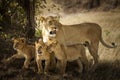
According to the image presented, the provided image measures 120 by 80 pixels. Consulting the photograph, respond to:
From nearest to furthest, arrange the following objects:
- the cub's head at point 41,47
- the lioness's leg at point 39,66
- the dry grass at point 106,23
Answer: the cub's head at point 41,47
the lioness's leg at point 39,66
the dry grass at point 106,23

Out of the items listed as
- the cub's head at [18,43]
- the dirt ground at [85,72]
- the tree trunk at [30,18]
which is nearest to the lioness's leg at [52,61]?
the dirt ground at [85,72]

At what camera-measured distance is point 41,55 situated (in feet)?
18.0

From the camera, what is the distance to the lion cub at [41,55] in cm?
541

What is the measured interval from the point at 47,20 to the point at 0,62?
115 centimetres

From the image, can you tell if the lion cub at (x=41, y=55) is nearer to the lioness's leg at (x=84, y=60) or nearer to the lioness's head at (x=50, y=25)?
the lioness's head at (x=50, y=25)

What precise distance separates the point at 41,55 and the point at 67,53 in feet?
1.46

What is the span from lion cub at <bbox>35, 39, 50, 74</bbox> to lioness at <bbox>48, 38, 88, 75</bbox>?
103 mm

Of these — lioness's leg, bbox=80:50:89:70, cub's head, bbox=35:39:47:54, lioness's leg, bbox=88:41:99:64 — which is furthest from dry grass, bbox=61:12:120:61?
cub's head, bbox=35:39:47:54

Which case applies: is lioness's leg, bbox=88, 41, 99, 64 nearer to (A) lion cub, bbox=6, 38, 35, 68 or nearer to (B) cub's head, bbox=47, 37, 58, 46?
(B) cub's head, bbox=47, 37, 58, 46

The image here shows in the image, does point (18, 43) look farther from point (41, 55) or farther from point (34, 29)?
point (34, 29)

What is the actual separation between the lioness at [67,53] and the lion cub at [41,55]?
0.10 m

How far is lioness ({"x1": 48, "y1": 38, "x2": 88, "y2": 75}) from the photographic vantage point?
5.48m

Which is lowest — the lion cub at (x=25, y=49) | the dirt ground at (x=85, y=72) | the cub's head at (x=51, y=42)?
the dirt ground at (x=85, y=72)

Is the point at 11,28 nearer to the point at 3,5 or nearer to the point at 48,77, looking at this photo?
the point at 3,5
